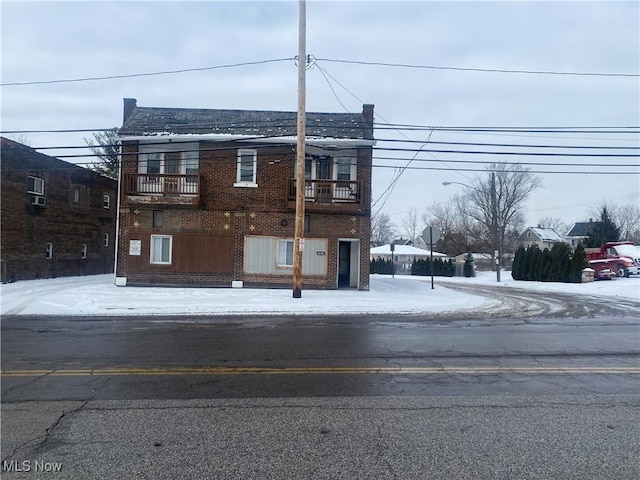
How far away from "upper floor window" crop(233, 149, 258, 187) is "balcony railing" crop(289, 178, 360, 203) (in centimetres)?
192

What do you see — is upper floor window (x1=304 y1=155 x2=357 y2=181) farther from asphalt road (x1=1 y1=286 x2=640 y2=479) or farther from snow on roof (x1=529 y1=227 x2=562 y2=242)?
snow on roof (x1=529 y1=227 x2=562 y2=242)

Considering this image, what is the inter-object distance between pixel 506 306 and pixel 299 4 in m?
12.7

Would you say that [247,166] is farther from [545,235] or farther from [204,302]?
[545,235]

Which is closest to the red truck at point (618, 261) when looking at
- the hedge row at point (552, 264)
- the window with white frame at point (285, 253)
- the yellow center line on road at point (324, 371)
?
the hedge row at point (552, 264)

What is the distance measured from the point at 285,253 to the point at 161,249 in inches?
221

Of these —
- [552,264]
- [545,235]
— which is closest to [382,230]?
[545,235]

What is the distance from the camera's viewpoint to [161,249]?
21.8 meters

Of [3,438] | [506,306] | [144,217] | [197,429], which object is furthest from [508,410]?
[144,217]

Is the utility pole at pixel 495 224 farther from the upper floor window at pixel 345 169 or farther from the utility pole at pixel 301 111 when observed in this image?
the utility pole at pixel 301 111

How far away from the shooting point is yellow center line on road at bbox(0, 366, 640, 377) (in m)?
6.71

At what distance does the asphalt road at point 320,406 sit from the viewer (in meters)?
3.90

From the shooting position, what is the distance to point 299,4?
1656 cm

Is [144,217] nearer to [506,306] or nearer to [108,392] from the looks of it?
[506,306]

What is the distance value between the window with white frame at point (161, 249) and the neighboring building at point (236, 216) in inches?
1.8
